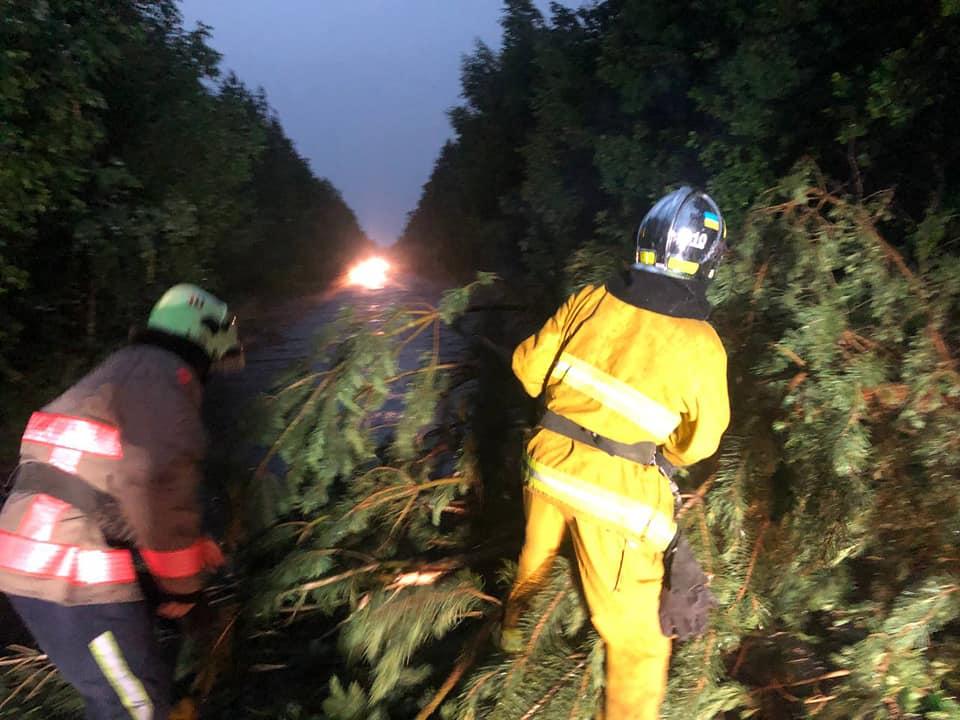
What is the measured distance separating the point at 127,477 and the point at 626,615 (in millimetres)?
1581

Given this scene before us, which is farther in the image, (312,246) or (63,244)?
(312,246)

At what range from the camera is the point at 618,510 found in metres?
1.91

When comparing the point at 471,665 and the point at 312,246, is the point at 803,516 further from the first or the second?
the point at 312,246

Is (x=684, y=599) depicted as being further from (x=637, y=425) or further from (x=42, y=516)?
(x=42, y=516)

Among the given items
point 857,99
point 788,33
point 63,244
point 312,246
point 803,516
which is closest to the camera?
point 803,516

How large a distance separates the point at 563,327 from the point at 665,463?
0.56 m

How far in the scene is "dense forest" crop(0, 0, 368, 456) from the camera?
561 centimetres

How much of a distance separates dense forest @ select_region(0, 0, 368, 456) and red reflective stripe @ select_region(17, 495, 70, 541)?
14.9ft

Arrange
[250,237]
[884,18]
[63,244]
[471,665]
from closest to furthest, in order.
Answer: [471,665] → [884,18] → [63,244] → [250,237]

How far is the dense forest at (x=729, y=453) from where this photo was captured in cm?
201

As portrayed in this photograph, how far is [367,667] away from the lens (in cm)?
247

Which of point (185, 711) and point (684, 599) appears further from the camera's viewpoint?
point (185, 711)

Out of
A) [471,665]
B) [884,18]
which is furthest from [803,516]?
[884,18]

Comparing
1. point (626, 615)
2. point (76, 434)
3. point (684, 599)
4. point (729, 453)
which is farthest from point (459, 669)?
point (76, 434)
